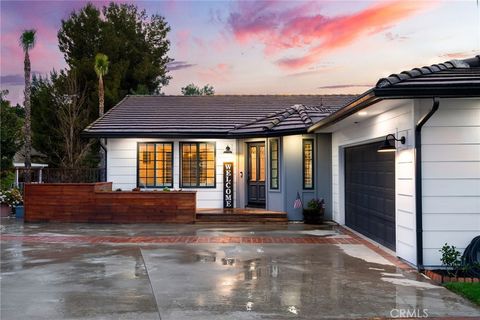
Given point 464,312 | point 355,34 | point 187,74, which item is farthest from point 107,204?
point 187,74

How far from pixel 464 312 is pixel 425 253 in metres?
2.41

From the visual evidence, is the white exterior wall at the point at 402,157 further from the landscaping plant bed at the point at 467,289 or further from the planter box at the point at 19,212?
the planter box at the point at 19,212

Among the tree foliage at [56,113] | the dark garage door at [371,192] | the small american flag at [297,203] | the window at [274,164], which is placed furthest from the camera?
the tree foliage at [56,113]

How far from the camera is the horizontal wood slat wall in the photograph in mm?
15094

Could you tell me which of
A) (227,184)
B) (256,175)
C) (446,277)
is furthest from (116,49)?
(446,277)

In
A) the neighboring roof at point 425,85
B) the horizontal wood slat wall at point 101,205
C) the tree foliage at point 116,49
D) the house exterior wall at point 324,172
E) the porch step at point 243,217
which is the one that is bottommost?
the porch step at point 243,217

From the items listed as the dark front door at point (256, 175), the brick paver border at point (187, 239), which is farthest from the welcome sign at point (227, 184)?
the brick paver border at point (187, 239)

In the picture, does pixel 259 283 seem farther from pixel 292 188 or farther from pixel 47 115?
pixel 47 115

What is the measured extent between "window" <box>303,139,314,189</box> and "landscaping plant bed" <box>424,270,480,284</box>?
765 cm

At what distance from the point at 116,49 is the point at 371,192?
26251 mm

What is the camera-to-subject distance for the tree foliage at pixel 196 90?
49.6m

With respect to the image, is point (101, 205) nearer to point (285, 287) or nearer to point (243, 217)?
point (243, 217)

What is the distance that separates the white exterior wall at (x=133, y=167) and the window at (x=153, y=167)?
0.48ft

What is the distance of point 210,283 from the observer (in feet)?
23.1
